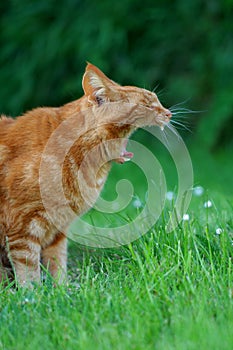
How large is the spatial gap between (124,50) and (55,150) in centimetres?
500

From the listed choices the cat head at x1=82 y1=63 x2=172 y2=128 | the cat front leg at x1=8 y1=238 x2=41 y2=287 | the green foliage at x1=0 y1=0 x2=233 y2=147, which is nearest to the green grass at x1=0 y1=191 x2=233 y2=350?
the cat front leg at x1=8 y1=238 x2=41 y2=287

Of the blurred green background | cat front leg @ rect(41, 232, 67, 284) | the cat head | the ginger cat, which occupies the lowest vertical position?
cat front leg @ rect(41, 232, 67, 284)

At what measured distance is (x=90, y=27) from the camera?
310 inches

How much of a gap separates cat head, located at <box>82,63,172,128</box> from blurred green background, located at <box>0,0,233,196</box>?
14.1 ft

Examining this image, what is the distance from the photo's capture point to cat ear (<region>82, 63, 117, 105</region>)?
321cm

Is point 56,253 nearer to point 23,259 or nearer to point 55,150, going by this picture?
point 23,259

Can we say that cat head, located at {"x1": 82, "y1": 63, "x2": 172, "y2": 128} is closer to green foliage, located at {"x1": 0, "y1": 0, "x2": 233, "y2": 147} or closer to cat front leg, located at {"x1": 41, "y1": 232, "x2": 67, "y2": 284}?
cat front leg, located at {"x1": 41, "y1": 232, "x2": 67, "y2": 284}

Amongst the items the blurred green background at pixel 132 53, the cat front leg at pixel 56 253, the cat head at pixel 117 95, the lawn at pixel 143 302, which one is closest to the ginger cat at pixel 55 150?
the cat head at pixel 117 95

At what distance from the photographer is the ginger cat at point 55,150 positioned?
328cm

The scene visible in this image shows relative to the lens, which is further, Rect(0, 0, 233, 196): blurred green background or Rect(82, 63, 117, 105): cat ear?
Rect(0, 0, 233, 196): blurred green background

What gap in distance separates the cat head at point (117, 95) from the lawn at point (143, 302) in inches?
19.1

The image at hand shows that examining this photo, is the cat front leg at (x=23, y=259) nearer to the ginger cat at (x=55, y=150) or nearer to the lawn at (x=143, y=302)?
the ginger cat at (x=55, y=150)

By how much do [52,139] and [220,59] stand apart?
15.5 ft

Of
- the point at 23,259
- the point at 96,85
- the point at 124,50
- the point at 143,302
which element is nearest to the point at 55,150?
the point at 96,85
